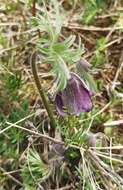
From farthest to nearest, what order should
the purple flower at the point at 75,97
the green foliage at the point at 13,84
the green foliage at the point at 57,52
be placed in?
1. the green foliage at the point at 13,84
2. the purple flower at the point at 75,97
3. the green foliage at the point at 57,52

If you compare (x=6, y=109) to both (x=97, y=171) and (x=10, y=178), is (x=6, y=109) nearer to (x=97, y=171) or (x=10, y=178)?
(x=10, y=178)

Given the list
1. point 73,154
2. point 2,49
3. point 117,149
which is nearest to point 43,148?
point 73,154

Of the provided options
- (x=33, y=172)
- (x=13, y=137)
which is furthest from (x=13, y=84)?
(x=33, y=172)

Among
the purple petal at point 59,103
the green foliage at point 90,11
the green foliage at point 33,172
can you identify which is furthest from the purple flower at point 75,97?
the green foliage at point 90,11

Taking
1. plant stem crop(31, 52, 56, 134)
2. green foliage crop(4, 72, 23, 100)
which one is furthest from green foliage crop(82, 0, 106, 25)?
plant stem crop(31, 52, 56, 134)

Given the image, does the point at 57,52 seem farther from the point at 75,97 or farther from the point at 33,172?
the point at 33,172

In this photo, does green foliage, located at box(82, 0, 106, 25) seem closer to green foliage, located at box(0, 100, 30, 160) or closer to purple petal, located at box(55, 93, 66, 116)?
green foliage, located at box(0, 100, 30, 160)

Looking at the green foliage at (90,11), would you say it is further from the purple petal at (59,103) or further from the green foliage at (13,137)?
the purple petal at (59,103)
